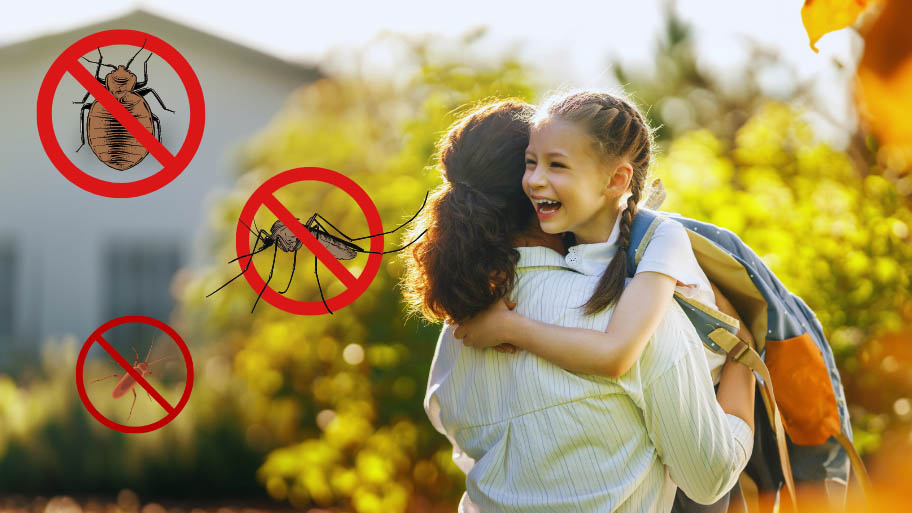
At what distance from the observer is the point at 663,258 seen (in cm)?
149

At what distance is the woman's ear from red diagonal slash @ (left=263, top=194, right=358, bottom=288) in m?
0.83

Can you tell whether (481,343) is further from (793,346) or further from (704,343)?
(793,346)

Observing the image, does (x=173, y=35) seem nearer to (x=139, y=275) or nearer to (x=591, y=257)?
(x=139, y=275)

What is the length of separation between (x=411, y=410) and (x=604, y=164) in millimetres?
2691

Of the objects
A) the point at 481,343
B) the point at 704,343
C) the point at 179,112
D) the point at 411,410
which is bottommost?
the point at 411,410

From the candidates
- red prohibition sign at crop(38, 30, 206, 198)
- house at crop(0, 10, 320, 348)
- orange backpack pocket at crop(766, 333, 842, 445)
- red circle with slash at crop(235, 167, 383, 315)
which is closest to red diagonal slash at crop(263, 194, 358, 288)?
red circle with slash at crop(235, 167, 383, 315)

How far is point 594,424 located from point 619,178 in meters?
0.44

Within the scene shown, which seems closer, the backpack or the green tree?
the backpack

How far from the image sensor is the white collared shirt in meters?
1.46

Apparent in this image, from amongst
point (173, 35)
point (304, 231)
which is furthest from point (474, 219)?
point (173, 35)

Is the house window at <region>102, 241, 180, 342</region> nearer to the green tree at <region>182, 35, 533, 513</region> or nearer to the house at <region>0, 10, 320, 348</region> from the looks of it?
the house at <region>0, 10, 320, 348</region>

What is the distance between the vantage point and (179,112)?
2266 millimetres

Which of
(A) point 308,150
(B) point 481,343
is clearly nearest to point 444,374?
(B) point 481,343

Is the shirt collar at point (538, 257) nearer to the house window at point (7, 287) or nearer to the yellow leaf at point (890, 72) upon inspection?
the yellow leaf at point (890, 72)
